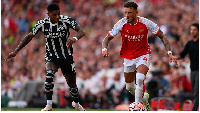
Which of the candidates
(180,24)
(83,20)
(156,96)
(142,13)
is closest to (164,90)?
(156,96)

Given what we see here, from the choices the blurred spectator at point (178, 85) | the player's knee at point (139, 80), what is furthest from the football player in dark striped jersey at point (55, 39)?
the blurred spectator at point (178, 85)

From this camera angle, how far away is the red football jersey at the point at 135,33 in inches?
443

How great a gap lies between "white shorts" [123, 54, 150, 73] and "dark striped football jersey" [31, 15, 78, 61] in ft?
4.33

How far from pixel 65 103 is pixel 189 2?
9.04 metres

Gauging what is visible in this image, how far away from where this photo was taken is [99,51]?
22672 mm

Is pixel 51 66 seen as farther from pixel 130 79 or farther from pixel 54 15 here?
pixel 130 79

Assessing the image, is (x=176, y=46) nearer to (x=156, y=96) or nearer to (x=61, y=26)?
(x=156, y=96)

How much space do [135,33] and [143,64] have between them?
0.65m

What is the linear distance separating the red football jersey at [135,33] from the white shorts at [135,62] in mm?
72

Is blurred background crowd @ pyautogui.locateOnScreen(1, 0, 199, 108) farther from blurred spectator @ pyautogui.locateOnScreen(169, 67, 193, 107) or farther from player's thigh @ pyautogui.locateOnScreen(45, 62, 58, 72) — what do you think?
player's thigh @ pyautogui.locateOnScreen(45, 62, 58, 72)

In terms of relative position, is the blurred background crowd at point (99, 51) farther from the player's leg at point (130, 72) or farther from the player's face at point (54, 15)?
the player's face at point (54, 15)

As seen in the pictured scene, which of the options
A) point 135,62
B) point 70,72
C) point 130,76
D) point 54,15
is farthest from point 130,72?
point 54,15

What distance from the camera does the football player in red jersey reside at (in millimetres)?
11070

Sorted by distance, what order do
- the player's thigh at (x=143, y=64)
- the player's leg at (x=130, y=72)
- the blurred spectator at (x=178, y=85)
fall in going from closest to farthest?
the player's thigh at (x=143, y=64) < the player's leg at (x=130, y=72) < the blurred spectator at (x=178, y=85)
